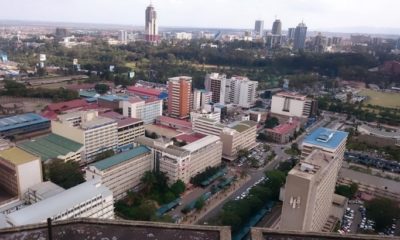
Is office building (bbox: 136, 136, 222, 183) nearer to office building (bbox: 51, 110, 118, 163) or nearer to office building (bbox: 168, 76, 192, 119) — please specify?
office building (bbox: 51, 110, 118, 163)

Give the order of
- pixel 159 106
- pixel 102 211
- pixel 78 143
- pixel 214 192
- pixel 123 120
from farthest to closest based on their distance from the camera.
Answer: pixel 159 106, pixel 123 120, pixel 78 143, pixel 214 192, pixel 102 211

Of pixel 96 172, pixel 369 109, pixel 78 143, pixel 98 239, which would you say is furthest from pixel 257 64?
pixel 98 239

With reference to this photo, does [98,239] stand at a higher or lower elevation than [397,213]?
higher

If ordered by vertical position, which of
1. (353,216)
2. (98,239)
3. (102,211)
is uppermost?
(98,239)

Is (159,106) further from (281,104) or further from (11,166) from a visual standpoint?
(11,166)

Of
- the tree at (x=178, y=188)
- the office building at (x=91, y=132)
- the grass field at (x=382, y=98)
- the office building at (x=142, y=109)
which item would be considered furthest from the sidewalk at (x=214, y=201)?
the grass field at (x=382, y=98)

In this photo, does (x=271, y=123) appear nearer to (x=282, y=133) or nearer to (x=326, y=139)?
(x=282, y=133)

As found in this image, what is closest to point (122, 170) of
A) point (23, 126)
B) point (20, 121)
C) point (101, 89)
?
point (23, 126)
